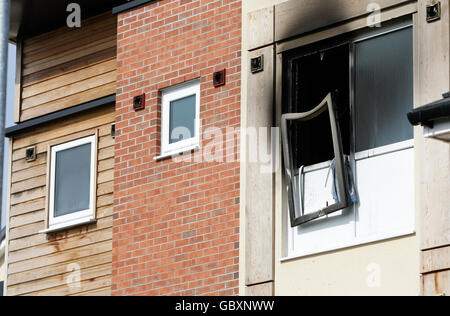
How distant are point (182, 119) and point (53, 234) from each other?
9.62ft

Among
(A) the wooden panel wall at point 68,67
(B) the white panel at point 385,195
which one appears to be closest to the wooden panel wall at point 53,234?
(A) the wooden panel wall at point 68,67

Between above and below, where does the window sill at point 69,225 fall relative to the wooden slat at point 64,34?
below

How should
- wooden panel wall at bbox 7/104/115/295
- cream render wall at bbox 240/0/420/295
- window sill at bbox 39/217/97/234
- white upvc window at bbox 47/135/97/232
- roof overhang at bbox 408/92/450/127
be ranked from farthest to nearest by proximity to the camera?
white upvc window at bbox 47/135/97/232
window sill at bbox 39/217/97/234
wooden panel wall at bbox 7/104/115/295
cream render wall at bbox 240/0/420/295
roof overhang at bbox 408/92/450/127

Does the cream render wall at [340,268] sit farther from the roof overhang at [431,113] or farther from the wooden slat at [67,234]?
the wooden slat at [67,234]

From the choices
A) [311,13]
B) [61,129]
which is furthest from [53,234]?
[311,13]

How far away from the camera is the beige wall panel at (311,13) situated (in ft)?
43.2

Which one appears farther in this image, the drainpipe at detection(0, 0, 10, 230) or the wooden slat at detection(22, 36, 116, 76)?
the wooden slat at detection(22, 36, 116, 76)

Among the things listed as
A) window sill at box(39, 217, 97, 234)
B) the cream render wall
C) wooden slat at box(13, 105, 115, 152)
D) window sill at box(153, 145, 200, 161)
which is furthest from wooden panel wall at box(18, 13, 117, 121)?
the cream render wall

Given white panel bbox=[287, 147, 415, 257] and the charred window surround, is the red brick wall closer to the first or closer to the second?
the charred window surround

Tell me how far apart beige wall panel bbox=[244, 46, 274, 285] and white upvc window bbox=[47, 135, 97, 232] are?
3283 millimetres

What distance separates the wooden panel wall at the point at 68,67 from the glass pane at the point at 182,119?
6.33 feet

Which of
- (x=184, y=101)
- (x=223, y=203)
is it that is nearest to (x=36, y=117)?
(x=184, y=101)

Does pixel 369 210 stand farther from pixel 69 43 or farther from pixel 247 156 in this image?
pixel 69 43

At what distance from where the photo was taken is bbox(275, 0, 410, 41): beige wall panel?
13.2m
